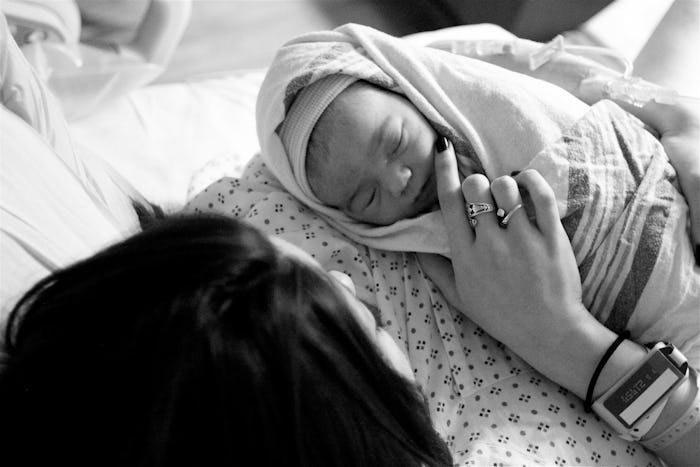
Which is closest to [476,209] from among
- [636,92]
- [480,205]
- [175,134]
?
[480,205]

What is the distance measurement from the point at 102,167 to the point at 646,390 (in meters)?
0.83

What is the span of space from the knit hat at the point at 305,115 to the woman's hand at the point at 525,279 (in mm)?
245

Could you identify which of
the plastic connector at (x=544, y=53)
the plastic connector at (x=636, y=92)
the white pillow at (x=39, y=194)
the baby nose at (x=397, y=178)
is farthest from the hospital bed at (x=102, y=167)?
the plastic connector at (x=636, y=92)

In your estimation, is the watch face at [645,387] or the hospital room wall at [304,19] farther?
the hospital room wall at [304,19]

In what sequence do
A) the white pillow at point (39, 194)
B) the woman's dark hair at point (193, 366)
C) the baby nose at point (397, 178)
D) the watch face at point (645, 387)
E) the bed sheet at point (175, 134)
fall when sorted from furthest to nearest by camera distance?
the bed sheet at point (175, 134) < the baby nose at point (397, 178) < the watch face at point (645, 387) < the white pillow at point (39, 194) < the woman's dark hair at point (193, 366)

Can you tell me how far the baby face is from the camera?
0.97 meters

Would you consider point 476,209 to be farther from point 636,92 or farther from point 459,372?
point 636,92

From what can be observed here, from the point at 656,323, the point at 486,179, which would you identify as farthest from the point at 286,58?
the point at 656,323

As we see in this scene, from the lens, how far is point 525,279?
0.85 meters

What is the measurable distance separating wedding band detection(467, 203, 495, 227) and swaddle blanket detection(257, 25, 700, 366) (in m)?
0.06

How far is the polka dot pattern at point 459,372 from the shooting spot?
0.83 metres

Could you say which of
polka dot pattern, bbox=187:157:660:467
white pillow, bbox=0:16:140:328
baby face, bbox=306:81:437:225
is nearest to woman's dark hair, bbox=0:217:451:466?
white pillow, bbox=0:16:140:328

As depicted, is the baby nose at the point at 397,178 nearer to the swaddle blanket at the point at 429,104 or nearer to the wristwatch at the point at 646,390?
the swaddle blanket at the point at 429,104

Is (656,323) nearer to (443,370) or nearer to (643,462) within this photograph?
(643,462)
